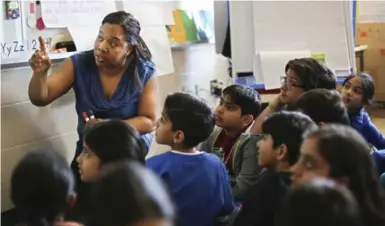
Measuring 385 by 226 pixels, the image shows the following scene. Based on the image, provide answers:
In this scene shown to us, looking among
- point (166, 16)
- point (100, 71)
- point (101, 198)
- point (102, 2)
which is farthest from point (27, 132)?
point (101, 198)

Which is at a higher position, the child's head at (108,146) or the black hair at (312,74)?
the black hair at (312,74)

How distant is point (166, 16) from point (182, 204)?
177cm

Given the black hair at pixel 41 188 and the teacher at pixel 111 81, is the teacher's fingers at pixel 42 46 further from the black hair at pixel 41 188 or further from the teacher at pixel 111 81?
the black hair at pixel 41 188

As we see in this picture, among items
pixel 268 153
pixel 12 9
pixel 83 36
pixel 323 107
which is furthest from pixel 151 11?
pixel 268 153

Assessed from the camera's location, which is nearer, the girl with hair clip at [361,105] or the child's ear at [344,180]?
the child's ear at [344,180]

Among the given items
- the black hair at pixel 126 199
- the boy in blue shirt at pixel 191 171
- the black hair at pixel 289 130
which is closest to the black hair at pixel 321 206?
the black hair at pixel 126 199

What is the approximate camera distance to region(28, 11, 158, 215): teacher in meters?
2.28

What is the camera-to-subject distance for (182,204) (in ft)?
5.70

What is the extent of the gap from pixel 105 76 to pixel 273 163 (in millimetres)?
1007

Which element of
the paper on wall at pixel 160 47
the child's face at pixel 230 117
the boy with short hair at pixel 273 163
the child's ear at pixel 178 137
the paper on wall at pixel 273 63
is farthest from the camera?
the paper on wall at pixel 160 47

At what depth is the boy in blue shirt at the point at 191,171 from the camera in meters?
1.74

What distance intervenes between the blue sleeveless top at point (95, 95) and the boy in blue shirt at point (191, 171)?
1.44ft

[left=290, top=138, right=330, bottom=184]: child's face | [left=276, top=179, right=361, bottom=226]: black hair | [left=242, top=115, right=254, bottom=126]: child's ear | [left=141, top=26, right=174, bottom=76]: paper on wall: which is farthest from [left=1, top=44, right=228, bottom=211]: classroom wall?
[left=276, top=179, right=361, bottom=226]: black hair

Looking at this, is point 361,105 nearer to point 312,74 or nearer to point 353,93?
point 353,93
